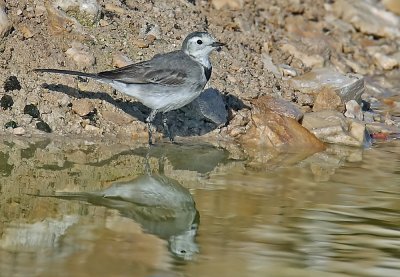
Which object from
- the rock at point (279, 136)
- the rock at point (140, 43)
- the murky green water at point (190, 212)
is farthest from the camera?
the rock at point (140, 43)

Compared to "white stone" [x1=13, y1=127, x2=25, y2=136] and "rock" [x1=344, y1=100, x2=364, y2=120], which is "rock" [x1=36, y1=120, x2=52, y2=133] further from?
"rock" [x1=344, y1=100, x2=364, y2=120]

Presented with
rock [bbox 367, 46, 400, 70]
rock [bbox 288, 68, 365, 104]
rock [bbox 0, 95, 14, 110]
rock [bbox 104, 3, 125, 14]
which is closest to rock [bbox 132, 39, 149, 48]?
rock [bbox 104, 3, 125, 14]

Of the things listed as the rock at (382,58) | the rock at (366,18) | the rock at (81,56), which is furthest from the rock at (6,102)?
the rock at (366,18)

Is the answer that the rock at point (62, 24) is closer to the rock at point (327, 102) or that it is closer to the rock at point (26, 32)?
the rock at point (26, 32)

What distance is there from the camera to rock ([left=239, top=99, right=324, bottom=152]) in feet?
33.4

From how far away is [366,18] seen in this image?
15.6 metres

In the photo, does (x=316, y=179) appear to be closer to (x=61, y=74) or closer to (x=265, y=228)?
(x=265, y=228)

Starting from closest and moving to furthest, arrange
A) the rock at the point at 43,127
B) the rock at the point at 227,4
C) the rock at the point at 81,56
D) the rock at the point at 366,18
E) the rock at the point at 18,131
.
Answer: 1. the rock at the point at 18,131
2. the rock at the point at 43,127
3. the rock at the point at 81,56
4. the rock at the point at 227,4
5. the rock at the point at 366,18

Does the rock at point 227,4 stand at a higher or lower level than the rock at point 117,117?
higher

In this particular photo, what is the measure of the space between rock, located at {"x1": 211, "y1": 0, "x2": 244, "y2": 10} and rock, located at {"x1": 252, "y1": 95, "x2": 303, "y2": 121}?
7.31ft

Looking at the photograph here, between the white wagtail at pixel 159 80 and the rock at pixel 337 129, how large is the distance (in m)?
1.44

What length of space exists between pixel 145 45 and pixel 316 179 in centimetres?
347

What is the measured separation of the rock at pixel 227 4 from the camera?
12.8 metres

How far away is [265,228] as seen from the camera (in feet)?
21.7
